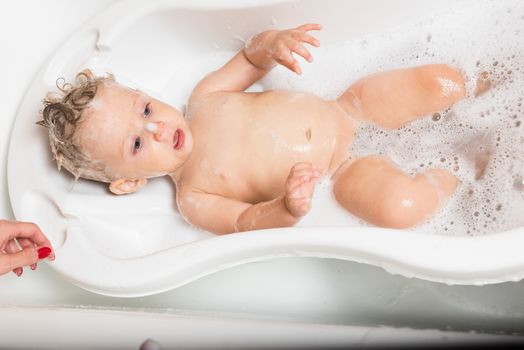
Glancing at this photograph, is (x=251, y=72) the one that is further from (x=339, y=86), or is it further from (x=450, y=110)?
(x=450, y=110)

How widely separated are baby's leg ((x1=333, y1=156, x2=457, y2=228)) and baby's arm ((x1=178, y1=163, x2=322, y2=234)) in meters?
0.12

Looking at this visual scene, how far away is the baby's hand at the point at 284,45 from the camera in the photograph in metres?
1.20

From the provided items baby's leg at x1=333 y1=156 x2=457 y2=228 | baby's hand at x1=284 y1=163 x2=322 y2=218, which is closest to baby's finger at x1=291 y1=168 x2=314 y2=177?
baby's hand at x1=284 y1=163 x2=322 y2=218

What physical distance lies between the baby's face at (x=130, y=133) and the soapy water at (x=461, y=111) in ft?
1.00

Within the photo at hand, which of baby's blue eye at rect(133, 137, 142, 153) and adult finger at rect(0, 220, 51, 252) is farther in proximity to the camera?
baby's blue eye at rect(133, 137, 142, 153)

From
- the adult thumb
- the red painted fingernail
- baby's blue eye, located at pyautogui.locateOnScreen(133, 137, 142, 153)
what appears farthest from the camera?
baby's blue eye, located at pyautogui.locateOnScreen(133, 137, 142, 153)

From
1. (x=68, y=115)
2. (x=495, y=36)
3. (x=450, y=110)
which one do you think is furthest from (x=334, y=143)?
(x=68, y=115)

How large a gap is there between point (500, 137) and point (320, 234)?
17.1 inches

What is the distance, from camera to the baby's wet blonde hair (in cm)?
116

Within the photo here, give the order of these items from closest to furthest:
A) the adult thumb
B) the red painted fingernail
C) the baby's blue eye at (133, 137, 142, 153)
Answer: the adult thumb < the red painted fingernail < the baby's blue eye at (133, 137, 142, 153)

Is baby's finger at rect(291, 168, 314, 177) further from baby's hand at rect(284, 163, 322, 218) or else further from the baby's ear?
the baby's ear

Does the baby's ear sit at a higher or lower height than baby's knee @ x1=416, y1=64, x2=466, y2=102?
lower

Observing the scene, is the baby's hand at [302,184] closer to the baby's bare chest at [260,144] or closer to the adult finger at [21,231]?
the baby's bare chest at [260,144]

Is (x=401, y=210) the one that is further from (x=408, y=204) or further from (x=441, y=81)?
(x=441, y=81)
